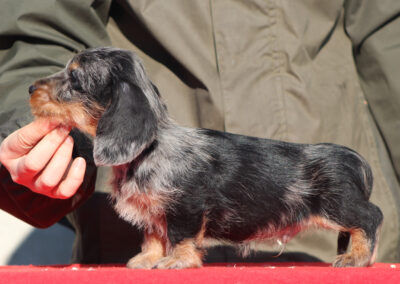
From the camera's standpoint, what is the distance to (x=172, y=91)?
11.7 feet

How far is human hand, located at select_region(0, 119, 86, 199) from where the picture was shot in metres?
2.42

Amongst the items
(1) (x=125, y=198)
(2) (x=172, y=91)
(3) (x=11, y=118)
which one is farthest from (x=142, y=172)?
(2) (x=172, y=91)

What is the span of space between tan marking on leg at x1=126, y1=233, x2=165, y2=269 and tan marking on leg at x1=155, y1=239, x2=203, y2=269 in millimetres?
178

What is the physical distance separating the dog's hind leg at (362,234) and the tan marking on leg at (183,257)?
68 cm

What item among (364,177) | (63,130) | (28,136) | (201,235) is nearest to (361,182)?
(364,177)

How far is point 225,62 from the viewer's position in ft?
11.4

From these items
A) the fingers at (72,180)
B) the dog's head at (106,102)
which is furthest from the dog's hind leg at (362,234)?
the fingers at (72,180)

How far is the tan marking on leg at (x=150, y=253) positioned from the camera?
265 cm

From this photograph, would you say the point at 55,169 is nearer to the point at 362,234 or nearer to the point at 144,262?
the point at 144,262

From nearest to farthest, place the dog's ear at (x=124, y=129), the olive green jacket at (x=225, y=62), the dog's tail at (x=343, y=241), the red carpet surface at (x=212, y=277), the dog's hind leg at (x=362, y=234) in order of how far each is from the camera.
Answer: the red carpet surface at (x=212, y=277)
the dog's ear at (x=124, y=129)
the dog's hind leg at (x=362, y=234)
the dog's tail at (x=343, y=241)
the olive green jacket at (x=225, y=62)

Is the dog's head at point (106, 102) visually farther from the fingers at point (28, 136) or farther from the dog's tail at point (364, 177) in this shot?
the dog's tail at point (364, 177)

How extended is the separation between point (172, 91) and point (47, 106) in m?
1.23

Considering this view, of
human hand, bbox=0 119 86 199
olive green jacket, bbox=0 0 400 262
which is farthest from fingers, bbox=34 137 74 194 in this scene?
olive green jacket, bbox=0 0 400 262

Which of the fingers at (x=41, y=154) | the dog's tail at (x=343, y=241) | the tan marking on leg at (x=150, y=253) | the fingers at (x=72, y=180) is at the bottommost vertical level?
the dog's tail at (x=343, y=241)
